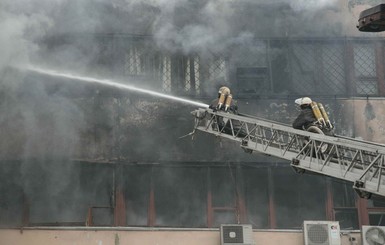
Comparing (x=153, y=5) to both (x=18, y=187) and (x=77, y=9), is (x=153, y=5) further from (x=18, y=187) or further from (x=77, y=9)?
(x=18, y=187)

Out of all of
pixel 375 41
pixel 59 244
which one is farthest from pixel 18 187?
pixel 375 41

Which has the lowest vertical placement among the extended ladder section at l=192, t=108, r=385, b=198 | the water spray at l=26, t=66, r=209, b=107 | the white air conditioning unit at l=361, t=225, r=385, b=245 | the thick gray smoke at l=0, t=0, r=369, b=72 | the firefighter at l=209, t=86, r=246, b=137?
the white air conditioning unit at l=361, t=225, r=385, b=245

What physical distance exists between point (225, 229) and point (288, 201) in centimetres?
213

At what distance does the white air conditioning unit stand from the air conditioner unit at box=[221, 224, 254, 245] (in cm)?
239

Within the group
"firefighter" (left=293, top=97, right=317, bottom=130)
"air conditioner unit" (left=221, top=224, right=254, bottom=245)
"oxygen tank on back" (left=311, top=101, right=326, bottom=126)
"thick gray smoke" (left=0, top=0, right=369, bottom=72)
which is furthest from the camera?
"thick gray smoke" (left=0, top=0, right=369, bottom=72)

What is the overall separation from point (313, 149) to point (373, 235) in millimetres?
4289

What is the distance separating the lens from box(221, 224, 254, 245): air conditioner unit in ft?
47.7

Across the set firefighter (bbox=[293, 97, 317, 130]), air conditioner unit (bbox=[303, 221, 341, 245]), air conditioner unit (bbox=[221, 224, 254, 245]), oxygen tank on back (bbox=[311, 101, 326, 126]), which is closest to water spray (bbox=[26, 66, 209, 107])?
air conditioner unit (bbox=[221, 224, 254, 245])

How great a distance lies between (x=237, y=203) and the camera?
15836 millimetres

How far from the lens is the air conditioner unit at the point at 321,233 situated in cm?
1459

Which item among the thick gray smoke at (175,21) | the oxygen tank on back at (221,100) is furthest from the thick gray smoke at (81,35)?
the oxygen tank on back at (221,100)

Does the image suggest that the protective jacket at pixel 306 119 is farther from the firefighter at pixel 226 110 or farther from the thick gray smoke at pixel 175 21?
the thick gray smoke at pixel 175 21

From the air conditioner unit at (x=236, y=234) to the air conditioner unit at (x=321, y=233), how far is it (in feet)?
3.90

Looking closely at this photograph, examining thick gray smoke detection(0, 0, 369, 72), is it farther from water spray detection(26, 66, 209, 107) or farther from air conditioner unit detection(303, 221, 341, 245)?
air conditioner unit detection(303, 221, 341, 245)
